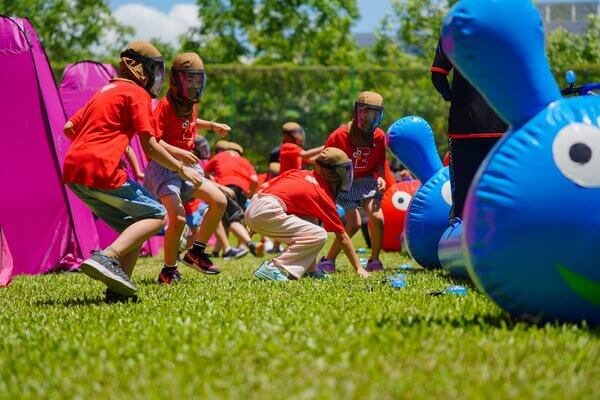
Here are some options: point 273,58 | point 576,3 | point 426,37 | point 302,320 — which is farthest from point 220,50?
point 576,3

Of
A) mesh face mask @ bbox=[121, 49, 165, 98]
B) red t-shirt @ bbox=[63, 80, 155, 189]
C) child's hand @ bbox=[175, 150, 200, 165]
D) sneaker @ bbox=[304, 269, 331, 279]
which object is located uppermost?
mesh face mask @ bbox=[121, 49, 165, 98]

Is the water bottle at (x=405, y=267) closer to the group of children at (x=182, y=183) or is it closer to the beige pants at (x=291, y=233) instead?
the group of children at (x=182, y=183)

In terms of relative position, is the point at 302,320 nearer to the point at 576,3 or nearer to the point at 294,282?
the point at 294,282

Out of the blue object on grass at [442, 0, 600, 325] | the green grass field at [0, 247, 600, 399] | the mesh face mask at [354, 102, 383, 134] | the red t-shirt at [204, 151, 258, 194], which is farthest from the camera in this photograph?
the red t-shirt at [204, 151, 258, 194]

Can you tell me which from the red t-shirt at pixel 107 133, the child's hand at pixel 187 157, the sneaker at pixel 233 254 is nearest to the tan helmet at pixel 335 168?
the child's hand at pixel 187 157

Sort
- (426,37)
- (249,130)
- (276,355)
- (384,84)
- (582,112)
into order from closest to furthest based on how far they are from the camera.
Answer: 1. (276,355)
2. (582,112)
3. (249,130)
4. (384,84)
5. (426,37)

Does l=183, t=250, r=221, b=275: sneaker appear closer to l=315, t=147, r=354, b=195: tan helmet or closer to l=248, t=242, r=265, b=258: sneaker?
l=315, t=147, r=354, b=195: tan helmet

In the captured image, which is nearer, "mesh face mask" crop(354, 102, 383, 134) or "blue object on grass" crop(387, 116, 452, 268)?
"blue object on grass" crop(387, 116, 452, 268)

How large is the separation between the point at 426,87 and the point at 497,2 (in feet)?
55.4

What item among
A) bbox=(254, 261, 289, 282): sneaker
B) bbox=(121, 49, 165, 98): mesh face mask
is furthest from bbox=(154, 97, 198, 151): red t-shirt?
bbox=(254, 261, 289, 282): sneaker

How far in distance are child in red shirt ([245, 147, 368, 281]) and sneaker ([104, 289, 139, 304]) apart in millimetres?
1760

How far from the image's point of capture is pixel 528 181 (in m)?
3.84

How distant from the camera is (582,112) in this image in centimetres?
400

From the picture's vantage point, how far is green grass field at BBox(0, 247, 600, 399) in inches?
118
